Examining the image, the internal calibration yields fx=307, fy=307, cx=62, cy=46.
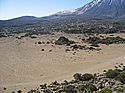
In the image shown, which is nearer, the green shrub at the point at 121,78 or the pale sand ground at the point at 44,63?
the green shrub at the point at 121,78

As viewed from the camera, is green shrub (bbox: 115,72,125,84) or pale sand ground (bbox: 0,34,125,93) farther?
pale sand ground (bbox: 0,34,125,93)

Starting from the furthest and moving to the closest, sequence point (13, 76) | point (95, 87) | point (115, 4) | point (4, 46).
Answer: point (115, 4)
point (4, 46)
point (13, 76)
point (95, 87)

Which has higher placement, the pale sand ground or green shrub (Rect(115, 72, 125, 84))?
green shrub (Rect(115, 72, 125, 84))

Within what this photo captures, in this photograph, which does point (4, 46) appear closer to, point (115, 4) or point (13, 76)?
point (13, 76)

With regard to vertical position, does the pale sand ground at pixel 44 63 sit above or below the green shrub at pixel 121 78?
below

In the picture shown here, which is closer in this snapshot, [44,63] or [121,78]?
[121,78]

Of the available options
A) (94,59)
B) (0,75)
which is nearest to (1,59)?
(0,75)

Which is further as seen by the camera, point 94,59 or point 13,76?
point 94,59

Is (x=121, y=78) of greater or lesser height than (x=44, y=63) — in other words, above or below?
above
